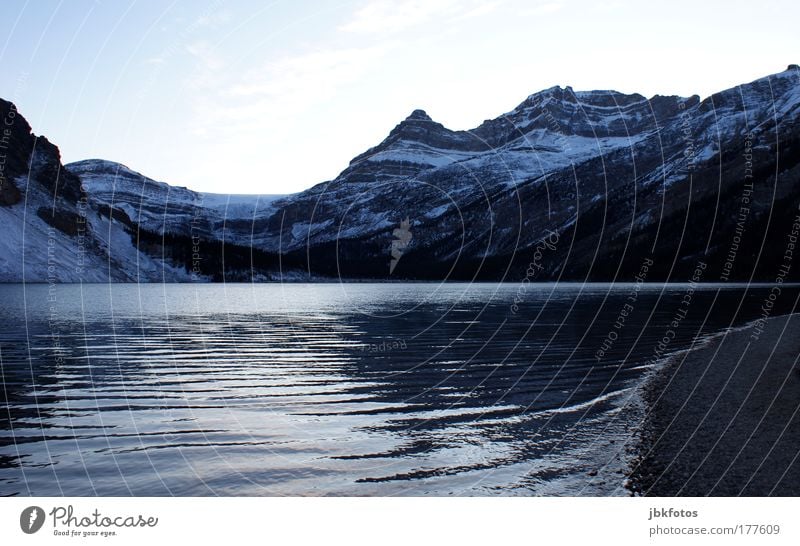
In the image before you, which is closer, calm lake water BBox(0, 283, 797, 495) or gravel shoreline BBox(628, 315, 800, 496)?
gravel shoreline BBox(628, 315, 800, 496)

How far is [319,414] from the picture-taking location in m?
28.1

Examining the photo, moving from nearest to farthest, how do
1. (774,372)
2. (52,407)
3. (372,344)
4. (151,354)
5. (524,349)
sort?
(52,407)
(774,372)
(151,354)
(524,349)
(372,344)

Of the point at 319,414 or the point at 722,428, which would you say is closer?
the point at 722,428

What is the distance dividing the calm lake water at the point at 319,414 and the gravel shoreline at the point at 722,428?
3.44 feet

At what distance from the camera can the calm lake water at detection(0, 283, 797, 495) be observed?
19.2 metres

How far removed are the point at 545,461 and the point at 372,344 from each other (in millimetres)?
36256

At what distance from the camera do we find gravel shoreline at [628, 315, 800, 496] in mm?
18625

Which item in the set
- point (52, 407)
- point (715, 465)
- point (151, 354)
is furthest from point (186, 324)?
point (715, 465)

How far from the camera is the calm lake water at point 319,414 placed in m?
19.2

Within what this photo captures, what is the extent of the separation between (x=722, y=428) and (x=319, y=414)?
15216 mm

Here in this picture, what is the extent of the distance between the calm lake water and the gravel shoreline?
1.05 meters
